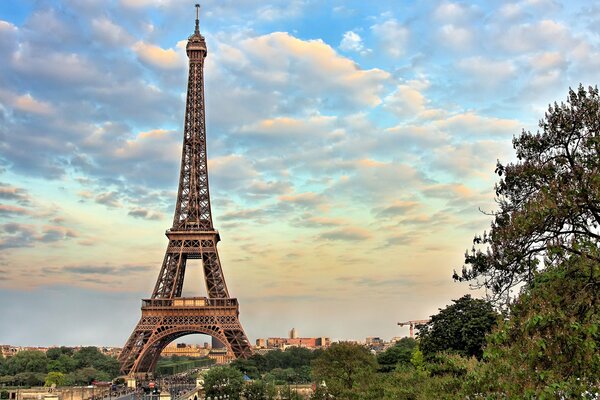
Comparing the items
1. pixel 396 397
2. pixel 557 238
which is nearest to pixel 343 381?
pixel 396 397

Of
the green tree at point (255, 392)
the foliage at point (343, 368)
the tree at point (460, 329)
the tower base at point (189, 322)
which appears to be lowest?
the green tree at point (255, 392)

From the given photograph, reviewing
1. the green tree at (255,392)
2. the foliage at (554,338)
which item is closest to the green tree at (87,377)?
the green tree at (255,392)

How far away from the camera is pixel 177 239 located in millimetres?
74875

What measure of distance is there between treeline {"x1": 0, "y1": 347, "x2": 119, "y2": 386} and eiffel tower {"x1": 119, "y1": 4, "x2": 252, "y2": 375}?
29.9 ft

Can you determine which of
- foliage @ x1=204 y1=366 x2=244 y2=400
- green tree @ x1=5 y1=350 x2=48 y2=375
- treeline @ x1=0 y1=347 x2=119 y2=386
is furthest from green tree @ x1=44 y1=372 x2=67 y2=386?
foliage @ x1=204 y1=366 x2=244 y2=400

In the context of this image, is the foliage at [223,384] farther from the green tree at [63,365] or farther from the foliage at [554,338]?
the foliage at [554,338]

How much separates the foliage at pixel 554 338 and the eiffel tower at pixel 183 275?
63.3 metres

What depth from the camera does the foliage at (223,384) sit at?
54344 millimetres

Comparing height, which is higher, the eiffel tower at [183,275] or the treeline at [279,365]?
the eiffel tower at [183,275]

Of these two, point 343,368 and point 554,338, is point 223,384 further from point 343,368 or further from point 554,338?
point 554,338

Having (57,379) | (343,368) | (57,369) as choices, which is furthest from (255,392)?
(57,369)

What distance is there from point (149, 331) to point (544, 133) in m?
63.9

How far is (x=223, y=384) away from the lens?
182ft

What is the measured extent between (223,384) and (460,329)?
26519 mm
